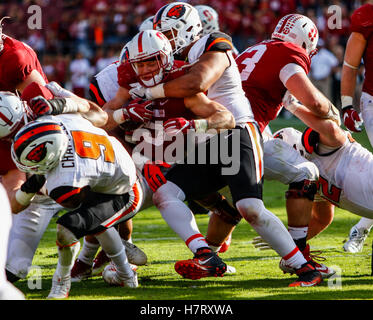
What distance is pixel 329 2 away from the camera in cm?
1562

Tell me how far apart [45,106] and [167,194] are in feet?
3.16

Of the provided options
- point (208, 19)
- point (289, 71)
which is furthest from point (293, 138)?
point (208, 19)

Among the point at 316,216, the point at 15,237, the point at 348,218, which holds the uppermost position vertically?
the point at 15,237

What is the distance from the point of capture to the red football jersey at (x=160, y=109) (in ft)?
14.6

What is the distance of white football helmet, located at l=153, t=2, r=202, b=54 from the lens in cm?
484

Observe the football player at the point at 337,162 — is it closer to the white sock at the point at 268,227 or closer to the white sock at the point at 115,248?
the white sock at the point at 268,227

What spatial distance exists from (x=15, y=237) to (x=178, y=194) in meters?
1.01

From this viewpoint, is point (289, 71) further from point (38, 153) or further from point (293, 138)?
point (38, 153)

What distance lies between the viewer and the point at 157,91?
4.36 m

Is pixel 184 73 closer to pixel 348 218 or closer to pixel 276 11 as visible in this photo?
pixel 348 218

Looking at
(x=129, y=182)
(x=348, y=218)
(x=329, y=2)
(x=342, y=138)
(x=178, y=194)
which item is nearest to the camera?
(x=129, y=182)

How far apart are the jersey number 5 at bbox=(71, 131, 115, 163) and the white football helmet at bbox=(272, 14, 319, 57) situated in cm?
167

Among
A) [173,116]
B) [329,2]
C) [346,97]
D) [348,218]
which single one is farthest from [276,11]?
[173,116]

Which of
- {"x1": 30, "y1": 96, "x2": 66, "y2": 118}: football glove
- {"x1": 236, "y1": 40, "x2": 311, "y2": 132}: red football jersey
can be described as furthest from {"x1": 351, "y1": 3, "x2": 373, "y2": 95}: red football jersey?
{"x1": 30, "y1": 96, "x2": 66, "y2": 118}: football glove
